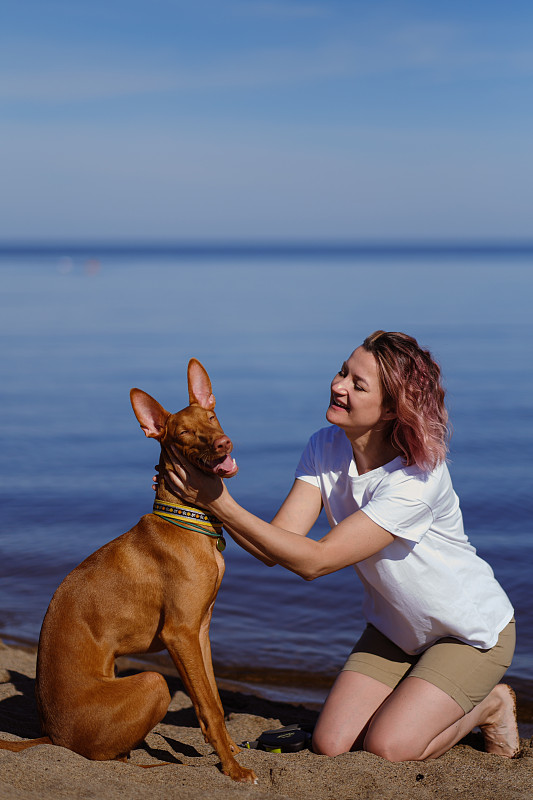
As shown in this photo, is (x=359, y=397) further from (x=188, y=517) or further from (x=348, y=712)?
(x=348, y=712)

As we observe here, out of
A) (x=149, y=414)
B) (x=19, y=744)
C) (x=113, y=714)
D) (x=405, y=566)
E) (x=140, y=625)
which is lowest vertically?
A: (x=19, y=744)

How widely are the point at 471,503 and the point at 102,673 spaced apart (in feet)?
19.8

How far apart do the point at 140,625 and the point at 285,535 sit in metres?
0.77

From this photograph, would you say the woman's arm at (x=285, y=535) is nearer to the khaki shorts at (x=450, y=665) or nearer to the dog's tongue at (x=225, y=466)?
the dog's tongue at (x=225, y=466)

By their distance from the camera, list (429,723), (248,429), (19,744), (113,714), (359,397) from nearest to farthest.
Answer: (113,714), (19,744), (429,723), (359,397), (248,429)

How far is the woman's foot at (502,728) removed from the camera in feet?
14.0

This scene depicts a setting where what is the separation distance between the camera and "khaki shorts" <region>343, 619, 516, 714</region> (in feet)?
13.8

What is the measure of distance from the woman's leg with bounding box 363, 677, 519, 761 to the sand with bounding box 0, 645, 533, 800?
73 millimetres

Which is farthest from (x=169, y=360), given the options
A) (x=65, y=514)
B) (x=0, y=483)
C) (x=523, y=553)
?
(x=523, y=553)

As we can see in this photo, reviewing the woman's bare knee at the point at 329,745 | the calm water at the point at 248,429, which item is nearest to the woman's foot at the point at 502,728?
the woman's bare knee at the point at 329,745

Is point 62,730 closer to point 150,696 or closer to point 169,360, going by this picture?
point 150,696

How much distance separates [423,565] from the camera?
4.25m

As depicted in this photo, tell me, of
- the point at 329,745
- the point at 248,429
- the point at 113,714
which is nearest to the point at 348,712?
the point at 329,745

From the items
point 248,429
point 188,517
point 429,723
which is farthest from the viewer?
point 248,429
